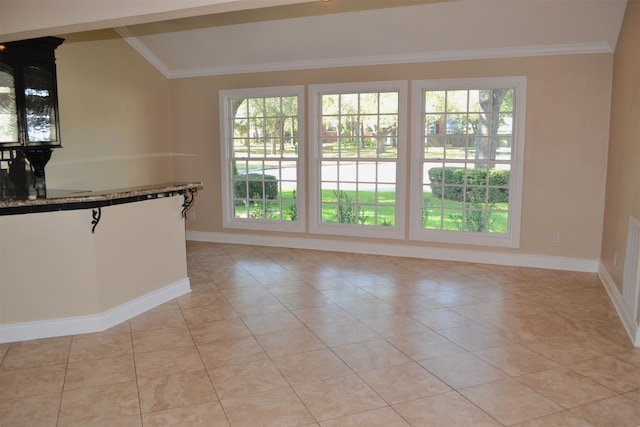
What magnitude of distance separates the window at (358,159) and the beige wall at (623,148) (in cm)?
214

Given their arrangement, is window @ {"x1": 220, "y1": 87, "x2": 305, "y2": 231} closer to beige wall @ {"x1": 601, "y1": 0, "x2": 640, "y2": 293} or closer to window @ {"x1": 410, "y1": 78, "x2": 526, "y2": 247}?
window @ {"x1": 410, "y1": 78, "x2": 526, "y2": 247}

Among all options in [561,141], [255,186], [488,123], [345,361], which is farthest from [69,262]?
[561,141]

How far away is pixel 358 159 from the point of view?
617 centimetres

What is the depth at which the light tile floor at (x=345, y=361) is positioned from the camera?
8.43 feet

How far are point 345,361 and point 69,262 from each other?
7.03 ft

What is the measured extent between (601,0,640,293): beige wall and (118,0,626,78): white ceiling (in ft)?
1.41

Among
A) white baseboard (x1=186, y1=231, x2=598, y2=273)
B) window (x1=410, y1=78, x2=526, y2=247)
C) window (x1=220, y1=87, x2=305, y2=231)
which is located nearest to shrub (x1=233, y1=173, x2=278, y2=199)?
window (x1=220, y1=87, x2=305, y2=231)

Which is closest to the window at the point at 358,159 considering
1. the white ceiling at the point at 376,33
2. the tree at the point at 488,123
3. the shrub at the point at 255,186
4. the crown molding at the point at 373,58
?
the crown molding at the point at 373,58

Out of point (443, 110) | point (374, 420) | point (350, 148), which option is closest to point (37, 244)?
point (374, 420)

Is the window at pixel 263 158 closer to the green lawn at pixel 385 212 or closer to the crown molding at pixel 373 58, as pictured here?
the green lawn at pixel 385 212

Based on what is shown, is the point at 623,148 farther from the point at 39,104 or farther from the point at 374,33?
the point at 39,104

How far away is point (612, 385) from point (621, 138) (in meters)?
2.50

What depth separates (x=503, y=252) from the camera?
18.3ft

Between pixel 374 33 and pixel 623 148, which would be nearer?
pixel 623 148
